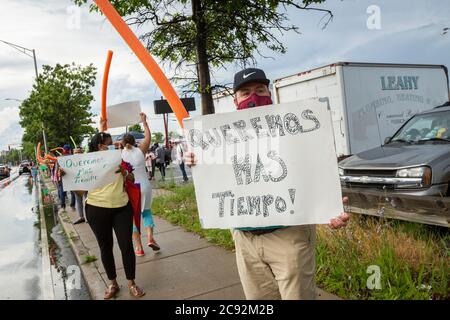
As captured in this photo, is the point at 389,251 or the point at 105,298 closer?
the point at 389,251

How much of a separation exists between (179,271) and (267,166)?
3090 mm

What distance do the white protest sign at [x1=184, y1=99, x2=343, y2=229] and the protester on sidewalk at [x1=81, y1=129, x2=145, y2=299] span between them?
1914mm

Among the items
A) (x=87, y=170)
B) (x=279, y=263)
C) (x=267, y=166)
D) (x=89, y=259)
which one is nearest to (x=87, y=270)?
(x=89, y=259)

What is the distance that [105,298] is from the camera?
420 centimetres

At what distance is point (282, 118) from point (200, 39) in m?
5.94

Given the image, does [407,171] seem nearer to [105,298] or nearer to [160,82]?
[160,82]

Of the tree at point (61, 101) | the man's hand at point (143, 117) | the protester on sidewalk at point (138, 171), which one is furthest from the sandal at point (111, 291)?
the tree at point (61, 101)

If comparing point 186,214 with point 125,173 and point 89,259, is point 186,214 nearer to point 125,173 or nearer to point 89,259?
point 89,259

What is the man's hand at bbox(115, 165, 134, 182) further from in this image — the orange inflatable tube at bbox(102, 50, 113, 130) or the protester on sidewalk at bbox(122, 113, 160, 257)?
the protester on sidewalk at bbox(122, 113, 160, 257)

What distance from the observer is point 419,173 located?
479cm

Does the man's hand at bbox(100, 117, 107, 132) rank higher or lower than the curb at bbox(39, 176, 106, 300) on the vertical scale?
higher

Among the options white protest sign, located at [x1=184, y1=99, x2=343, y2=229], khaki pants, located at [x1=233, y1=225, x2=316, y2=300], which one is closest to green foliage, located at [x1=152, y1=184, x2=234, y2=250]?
khaki pants, located at [x1=233, y1=225, x2=316, y2=300]

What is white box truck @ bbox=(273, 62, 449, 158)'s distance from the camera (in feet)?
30.3
